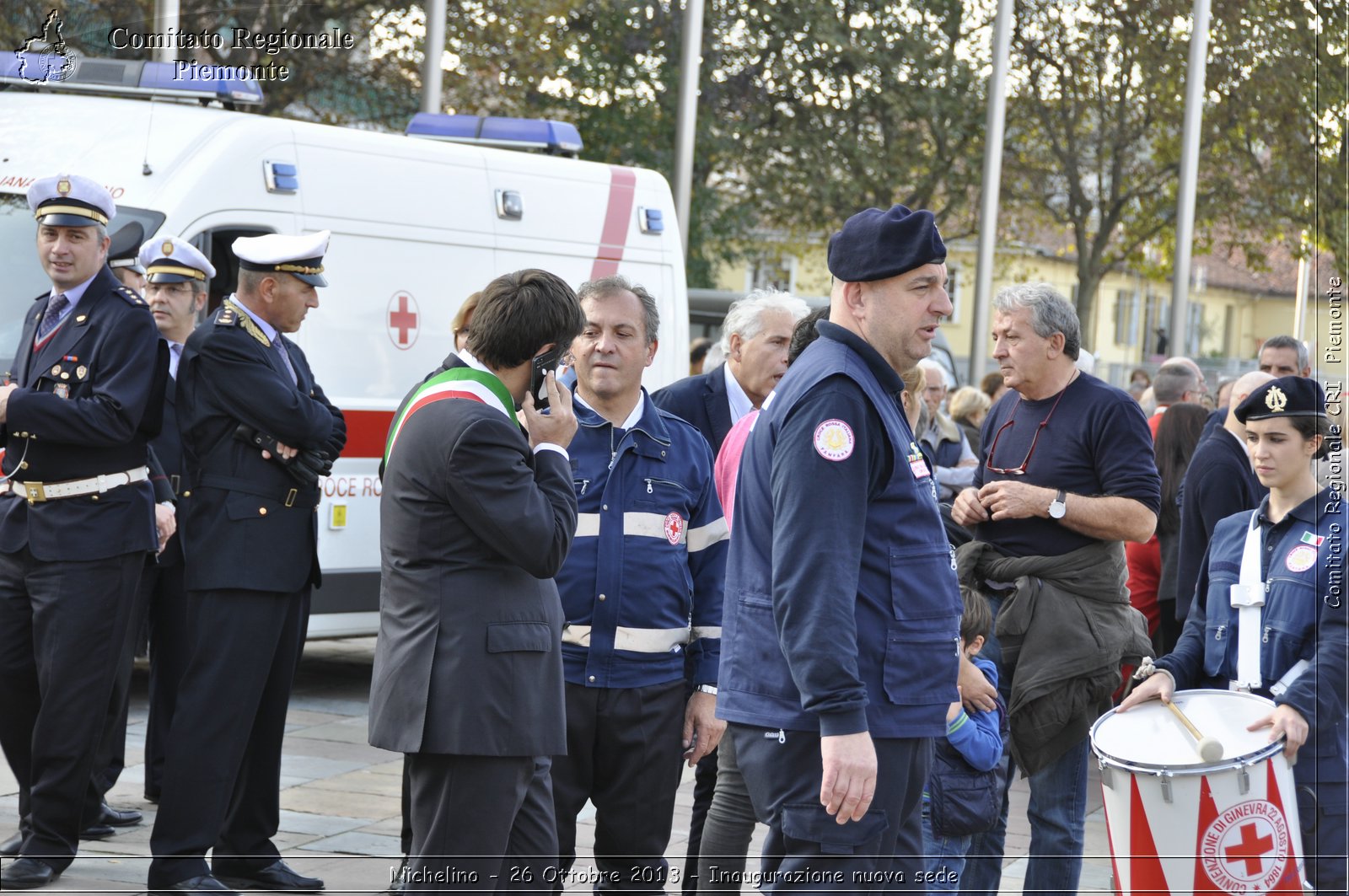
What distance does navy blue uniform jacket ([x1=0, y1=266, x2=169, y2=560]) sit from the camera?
5109mm

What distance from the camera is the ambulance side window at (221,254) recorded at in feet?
25.3

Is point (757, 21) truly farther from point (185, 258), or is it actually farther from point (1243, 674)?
point (1243, 674)

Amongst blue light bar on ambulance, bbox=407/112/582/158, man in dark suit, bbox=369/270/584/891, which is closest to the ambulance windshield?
blue light bar on ambulance, bbox=407/112/582/158

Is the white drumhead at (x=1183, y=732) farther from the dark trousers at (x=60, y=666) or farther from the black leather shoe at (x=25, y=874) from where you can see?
the black leather shoe at (x=25, y=874)

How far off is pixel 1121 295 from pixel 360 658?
52231 millimetres

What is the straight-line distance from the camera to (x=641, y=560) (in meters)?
4.57

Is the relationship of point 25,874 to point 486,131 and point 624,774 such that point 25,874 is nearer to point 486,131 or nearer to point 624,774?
point 624,774

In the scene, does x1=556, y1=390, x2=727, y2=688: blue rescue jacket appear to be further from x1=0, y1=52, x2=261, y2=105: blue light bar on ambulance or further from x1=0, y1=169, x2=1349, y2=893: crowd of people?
x1=0, y1=52, x2=261, y2=105: blue light bar on ambulance

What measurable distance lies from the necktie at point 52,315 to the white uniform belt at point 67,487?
516 millimetres

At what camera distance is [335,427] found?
5395 millimetres

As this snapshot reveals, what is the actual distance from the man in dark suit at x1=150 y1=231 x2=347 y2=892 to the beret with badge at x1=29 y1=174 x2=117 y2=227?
52 cm

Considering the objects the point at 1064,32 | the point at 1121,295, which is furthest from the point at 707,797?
the point at 1121,295

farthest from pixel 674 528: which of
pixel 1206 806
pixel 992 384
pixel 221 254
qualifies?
pixel 992 384

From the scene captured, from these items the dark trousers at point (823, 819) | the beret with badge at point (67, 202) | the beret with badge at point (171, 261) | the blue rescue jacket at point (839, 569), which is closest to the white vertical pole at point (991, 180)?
the beret with badge at point (171, 261)
